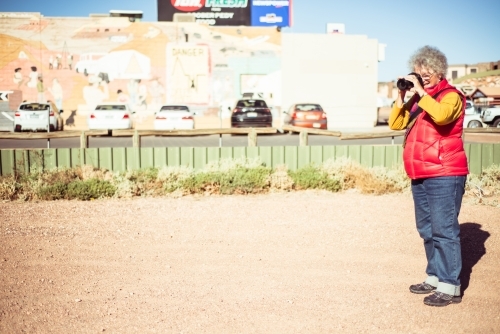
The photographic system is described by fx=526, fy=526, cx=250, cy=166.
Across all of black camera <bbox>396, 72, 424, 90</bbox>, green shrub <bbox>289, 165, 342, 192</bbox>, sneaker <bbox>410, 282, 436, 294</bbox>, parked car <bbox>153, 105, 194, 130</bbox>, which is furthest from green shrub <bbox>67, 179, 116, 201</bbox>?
parked car <bbox>153, 105, 194, 130</bbox>

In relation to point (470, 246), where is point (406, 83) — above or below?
above

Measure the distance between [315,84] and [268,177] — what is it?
2595 centimetres

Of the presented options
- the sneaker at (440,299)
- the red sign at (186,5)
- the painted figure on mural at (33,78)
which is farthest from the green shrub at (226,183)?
the red sign at (186,5)

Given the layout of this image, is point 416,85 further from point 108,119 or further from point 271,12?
point 271,12

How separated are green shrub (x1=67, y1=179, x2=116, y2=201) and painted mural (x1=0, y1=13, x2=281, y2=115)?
24395 millimetres

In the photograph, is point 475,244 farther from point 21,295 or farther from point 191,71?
point 191,71

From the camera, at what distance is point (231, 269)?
206 inches

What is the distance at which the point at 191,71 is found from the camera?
109ft

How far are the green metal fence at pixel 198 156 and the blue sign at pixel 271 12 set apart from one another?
28.9 m

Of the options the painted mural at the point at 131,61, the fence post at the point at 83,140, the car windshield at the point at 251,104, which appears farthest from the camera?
the painted mural at the point at 131,61

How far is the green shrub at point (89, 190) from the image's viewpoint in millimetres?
8898

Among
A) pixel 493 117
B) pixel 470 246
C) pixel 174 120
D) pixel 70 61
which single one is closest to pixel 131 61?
pixel 70 61

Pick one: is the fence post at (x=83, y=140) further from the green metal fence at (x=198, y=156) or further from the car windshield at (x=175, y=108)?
the car windshield at (x=175, y=108)

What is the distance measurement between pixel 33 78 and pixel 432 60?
104 ft
